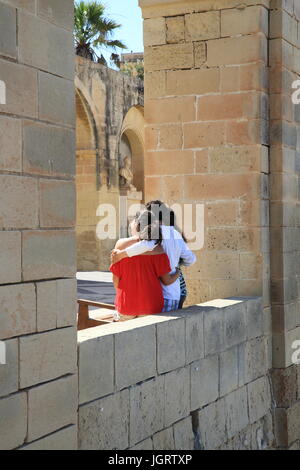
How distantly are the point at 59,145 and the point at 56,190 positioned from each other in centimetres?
21

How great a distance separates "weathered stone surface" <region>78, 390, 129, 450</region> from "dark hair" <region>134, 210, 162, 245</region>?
4.46 feet

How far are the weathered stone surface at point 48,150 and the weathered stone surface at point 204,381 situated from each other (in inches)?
74.0

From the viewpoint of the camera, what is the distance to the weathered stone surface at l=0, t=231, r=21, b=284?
323cm

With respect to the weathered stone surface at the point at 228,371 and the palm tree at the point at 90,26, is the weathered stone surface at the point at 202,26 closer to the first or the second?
the weathered stone surface at the point at 228,371

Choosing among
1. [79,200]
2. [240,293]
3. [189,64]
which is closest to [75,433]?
[240,293]

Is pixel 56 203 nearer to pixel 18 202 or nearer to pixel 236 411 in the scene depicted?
pixel 18 202

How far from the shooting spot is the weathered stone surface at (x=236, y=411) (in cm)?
547

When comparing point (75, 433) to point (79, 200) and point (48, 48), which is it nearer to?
point (48, 48)

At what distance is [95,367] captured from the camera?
3.93 metres

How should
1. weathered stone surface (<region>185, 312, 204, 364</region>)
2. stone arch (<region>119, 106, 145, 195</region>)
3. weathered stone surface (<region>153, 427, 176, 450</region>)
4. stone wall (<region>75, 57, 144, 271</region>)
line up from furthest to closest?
stone arch (<region>119, 106, 145, 195</region>) < stone wall (<region>75, 57, 144, 271</region>) < weathered stone surface (<region>185, 312, 204, 364</region>) < weathered stone surface (<region>153, 427, 176, 450</region>)

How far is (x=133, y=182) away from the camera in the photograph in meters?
24.1

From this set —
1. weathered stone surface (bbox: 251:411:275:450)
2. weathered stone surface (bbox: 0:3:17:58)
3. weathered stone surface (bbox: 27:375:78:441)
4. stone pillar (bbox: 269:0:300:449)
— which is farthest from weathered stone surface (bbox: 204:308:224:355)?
weathered stone surface (bbox: 0:3:17:58)

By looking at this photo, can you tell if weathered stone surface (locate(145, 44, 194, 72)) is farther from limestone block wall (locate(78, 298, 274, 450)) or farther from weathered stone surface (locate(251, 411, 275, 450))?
weathered stone surface (locate(251, 411, 275, 450))

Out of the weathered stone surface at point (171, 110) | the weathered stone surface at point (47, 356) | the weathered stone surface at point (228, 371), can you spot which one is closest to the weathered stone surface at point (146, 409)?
the weathered stone surface at point (47, 356)
